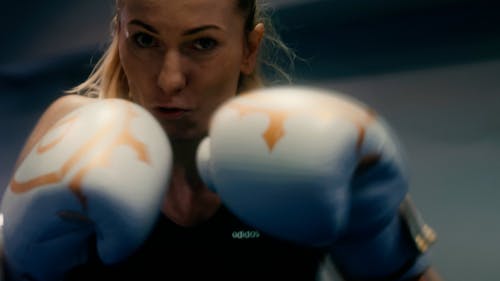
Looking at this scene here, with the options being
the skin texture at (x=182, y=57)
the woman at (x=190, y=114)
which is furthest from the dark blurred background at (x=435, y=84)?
the skin texture at (x=182, y=57)

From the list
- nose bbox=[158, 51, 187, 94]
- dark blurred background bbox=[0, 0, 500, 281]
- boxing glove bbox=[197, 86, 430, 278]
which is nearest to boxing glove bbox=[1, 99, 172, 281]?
boxing glove bbox=[197, 86, 430, 278]

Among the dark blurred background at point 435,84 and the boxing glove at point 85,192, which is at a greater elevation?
the boxing glove at point 85,192

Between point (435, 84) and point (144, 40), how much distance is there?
1.42 m

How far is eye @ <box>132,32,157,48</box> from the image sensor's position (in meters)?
0.66

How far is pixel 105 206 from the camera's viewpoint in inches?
15.7

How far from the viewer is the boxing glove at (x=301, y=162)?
1.20 feet

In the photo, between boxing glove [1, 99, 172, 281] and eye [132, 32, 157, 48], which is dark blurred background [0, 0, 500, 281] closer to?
eye [132, 32, 157, 48]

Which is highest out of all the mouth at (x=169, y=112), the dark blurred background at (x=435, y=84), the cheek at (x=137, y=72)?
the cheek at (x=137, y=72)

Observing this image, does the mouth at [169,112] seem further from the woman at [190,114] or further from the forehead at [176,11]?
the forehead at [176,11]

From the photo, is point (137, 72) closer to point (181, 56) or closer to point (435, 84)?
point (181, 56)

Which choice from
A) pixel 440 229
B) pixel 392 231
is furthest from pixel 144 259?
pixel 440 229

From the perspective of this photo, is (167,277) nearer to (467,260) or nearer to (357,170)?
(357,170)

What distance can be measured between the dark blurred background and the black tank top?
3.70 feet

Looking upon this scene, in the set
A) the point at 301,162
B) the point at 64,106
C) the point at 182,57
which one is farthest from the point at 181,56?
the point at 301,162
